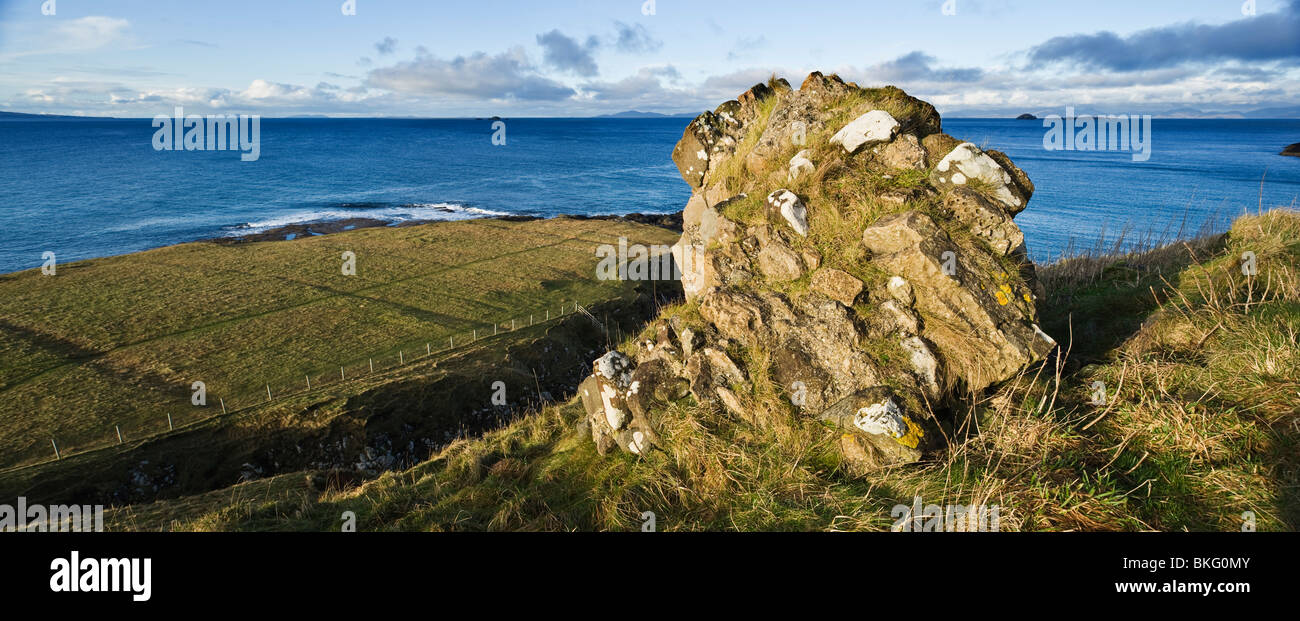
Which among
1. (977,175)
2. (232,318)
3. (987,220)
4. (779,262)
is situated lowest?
(232,318)

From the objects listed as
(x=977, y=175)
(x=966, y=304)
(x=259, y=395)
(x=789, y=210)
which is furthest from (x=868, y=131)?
(x=259, y=395)

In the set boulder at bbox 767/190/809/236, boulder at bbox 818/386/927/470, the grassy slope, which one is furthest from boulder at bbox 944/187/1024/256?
boulder at bbox 818/386/927/470

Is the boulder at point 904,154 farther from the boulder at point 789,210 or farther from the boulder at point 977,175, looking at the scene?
the boulder at point 789,210

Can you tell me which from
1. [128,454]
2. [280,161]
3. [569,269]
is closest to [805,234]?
[128,454]

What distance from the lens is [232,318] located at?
101 ft

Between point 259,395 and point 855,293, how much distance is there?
77.8 feet

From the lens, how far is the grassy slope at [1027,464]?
6250mm

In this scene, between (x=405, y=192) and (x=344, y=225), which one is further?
(x=405, y=192)

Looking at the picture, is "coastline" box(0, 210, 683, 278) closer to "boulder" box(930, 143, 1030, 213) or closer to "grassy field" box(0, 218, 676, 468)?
"grassy field" box(0, 218, 676, 468)

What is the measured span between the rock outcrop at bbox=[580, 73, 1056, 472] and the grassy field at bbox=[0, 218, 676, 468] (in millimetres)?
20415

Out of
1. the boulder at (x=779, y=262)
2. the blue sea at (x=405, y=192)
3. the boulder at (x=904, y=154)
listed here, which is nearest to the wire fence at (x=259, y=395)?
the boulder at (x=779, y=262)

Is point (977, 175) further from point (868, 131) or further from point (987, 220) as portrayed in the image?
point (868, 131)

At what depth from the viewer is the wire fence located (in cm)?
1919

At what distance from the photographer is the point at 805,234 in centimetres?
1001
